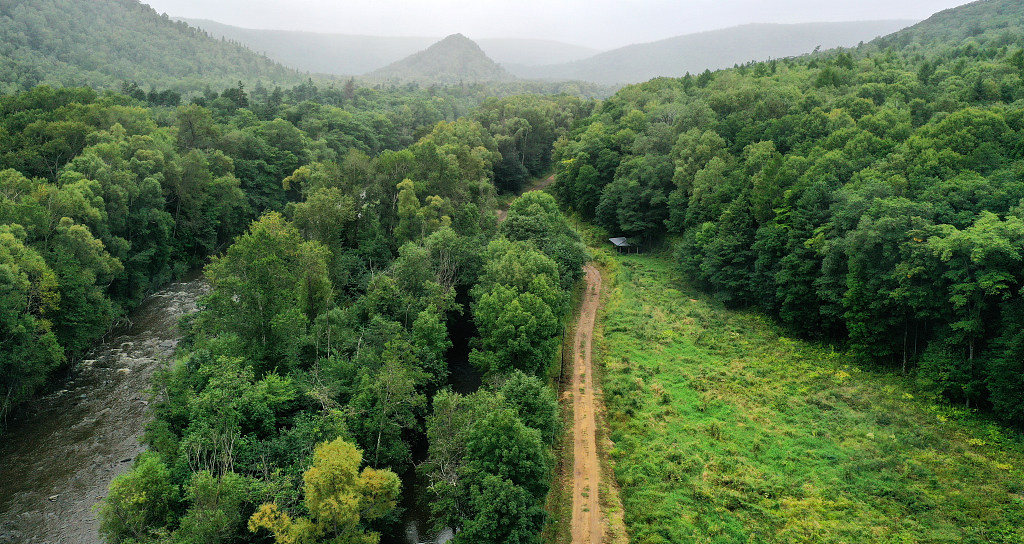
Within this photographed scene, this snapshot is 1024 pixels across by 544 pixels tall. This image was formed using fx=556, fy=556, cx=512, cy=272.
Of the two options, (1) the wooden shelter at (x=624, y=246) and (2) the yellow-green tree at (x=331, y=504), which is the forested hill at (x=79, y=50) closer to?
(1) the wooden shelter at (x=624, y=246)

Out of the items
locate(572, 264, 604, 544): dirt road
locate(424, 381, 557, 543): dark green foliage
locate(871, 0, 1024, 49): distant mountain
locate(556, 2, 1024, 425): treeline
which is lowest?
locate(572, 264, 604, 544): dirt road

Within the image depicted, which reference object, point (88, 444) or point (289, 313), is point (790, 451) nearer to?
point (289, 313)

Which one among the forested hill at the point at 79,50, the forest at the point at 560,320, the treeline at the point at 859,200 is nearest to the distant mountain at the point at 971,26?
the treeline at the point at 859,200

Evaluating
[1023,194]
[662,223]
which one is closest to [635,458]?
[1023,194]

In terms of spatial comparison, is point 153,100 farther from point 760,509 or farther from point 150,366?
point 760,509

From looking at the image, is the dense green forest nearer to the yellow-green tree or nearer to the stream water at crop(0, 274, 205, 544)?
the yellow-green tree

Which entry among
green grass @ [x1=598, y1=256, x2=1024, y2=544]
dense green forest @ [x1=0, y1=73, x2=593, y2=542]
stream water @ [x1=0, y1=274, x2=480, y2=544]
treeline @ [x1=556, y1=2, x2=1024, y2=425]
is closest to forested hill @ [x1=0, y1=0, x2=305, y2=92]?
dense green forest @ [x1=0, y1=73, x2=593, y2=542]

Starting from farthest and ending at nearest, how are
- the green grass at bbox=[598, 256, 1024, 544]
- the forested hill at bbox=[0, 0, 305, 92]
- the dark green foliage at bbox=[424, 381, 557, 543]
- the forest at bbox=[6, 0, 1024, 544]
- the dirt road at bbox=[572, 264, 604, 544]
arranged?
the forested hill at bbox=[0, 0, 305, 92] < the dirt road at bbox=[572, 264, 604, 544] < the green grass at bbox=[598, 256, 1024, 544] < the forest at bbox=[6, 0, 1024, 544] < the dark green foliage at bbox=[424, 381, 557, 543]
